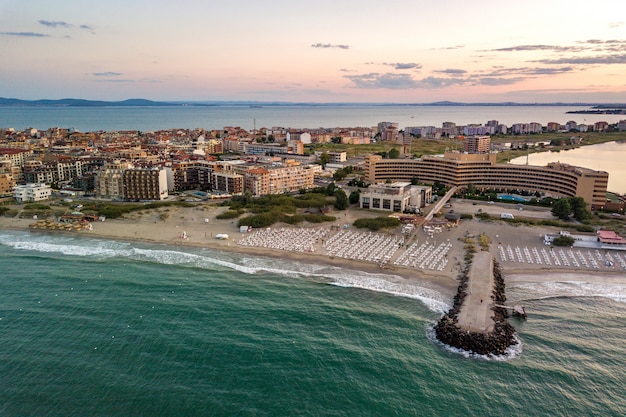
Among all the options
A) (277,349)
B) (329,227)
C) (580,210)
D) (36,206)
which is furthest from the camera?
(36,206)

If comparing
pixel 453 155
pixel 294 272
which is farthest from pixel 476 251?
pixel 453 155

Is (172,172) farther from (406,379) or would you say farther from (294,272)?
(406,379)

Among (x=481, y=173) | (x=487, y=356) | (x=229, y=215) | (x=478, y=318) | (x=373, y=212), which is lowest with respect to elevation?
(x=487, y=356)

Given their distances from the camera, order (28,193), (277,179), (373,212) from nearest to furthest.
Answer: (373,212) < (28,193) < (277,179)

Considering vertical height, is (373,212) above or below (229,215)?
below

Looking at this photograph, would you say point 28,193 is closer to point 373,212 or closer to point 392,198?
point 373,212

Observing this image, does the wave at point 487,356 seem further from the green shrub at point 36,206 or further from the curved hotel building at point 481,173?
the green shrub at point 36,206

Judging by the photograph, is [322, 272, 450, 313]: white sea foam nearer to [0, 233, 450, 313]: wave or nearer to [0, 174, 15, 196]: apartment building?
[0, 233, 450, 313]: wave

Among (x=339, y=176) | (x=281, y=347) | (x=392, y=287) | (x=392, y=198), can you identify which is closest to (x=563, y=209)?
(x=392, y=198)

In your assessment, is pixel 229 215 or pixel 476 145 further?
pixel 476 145
